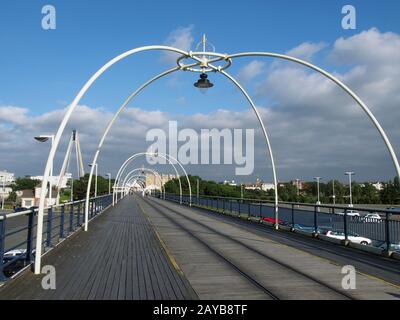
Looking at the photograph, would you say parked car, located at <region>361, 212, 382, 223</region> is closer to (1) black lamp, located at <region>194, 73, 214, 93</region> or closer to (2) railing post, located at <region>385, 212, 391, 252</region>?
(2) railing post, located at <region>385, 212, 391, 252</region>

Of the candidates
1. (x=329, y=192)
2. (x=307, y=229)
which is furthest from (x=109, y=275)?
(x=329, y=192)

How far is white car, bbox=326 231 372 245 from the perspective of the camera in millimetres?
11812

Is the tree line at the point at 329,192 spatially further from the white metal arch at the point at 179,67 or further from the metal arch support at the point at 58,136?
the metal arch support at the point at 58,136

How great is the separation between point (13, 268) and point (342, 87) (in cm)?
973

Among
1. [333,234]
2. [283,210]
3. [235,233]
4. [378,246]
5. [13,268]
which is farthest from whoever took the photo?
[283,210]

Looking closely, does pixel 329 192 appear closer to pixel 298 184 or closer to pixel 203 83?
pixel 298 184

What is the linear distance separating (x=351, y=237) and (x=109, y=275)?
7.97 metres

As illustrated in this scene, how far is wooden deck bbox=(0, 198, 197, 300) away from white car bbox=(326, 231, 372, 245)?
18.7 feet

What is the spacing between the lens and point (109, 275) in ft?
25.9

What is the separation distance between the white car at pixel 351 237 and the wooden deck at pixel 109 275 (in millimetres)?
5714

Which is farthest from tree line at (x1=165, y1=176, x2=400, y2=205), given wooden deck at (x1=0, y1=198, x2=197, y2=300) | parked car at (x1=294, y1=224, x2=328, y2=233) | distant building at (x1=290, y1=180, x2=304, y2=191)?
wooden deck at (x1=0, y1=198, x2=197, y2=300)

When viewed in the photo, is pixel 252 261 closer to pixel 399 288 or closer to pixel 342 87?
pixel 399 288

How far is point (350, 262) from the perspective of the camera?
31.7ft
